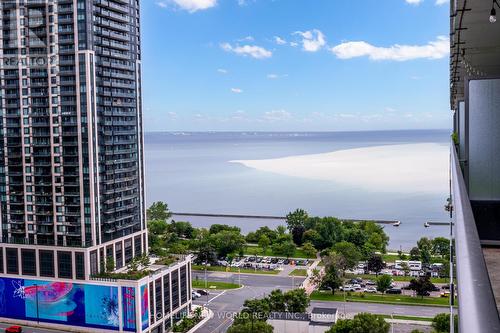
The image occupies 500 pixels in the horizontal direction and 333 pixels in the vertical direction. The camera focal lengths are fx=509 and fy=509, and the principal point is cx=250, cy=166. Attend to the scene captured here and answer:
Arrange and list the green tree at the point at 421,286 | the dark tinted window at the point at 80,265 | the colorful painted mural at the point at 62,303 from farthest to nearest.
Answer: the green tree at the point at 421,286 → the dark tinted window at the point at 80,265 → the colorful painted mural at the point at 62,303

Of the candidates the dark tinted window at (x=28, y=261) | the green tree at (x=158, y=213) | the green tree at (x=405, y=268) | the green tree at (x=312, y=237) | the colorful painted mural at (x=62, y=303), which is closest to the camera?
the colorful painted mural at (x=62, y=303)

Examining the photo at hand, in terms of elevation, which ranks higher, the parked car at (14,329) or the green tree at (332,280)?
the green tree at (332,280)

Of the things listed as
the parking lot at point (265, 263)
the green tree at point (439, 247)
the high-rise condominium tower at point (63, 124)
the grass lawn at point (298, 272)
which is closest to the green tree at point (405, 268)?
the green tree at point (439, 247)

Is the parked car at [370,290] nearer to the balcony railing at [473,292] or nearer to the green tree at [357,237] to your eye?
the green tree at [357,237]

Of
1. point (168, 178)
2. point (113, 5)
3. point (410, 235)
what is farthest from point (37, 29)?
point (168, 178)

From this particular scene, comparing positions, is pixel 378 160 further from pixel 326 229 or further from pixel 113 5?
pixel 113 5

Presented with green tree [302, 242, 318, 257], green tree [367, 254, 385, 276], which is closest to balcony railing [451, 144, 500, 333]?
green tree [367, 254, 385, 276]
